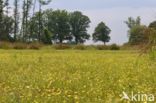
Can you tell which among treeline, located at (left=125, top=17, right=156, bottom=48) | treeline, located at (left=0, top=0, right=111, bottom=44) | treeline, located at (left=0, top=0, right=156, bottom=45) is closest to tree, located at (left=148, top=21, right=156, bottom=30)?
Answer: treeline, located at (left=125, top=17, right=156, bottom=48)

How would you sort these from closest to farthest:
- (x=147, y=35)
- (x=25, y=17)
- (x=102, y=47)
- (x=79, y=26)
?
(x=147, y=35) → (x=102, y=47) → (x=25, y=17) → (x=79, y=26)

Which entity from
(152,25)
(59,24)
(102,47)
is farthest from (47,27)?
(152,25)

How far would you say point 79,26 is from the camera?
379ft

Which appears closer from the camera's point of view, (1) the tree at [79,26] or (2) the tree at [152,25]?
(2) the tree at [152,25]

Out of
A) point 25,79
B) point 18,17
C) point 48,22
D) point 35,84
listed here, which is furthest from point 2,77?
point 48,22

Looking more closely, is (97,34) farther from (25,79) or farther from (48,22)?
(25,79)

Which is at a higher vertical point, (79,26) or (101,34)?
(79,26)

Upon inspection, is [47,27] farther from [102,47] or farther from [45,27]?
[102,47]

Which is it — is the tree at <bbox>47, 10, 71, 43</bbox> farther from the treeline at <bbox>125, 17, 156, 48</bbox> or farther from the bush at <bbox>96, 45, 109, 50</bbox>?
the treeline at <bbox>125, 17, 156, 48</bbox>

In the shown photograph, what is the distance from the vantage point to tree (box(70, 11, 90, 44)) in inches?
4392

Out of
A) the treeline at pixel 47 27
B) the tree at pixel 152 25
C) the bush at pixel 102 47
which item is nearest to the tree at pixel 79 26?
the treeline at pixel 47 27

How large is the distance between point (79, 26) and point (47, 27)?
10508mm

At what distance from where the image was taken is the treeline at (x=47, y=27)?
90.2 metres

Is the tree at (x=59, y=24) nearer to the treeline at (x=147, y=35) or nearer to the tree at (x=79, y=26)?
the tree at (x=79, y=26)
